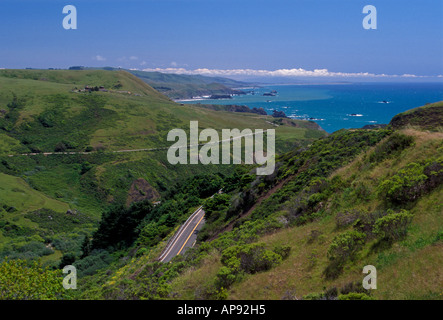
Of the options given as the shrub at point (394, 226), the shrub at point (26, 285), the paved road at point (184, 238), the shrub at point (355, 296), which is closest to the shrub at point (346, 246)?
the shrub at point (394, 226)

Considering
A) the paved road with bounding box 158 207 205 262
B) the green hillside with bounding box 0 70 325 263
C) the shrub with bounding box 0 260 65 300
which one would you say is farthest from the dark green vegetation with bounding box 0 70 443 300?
the shrub with bounding box 0 260 65 300

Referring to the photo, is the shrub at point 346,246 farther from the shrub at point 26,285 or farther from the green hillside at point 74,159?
the green hillside at point 74,159

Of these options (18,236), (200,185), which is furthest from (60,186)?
(200,185)

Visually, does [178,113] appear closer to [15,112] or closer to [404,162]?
[15,112]

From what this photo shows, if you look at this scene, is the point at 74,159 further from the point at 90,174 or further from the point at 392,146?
the point at 392,146

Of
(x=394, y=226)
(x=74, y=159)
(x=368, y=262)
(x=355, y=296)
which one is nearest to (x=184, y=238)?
(x=368, y=262)
